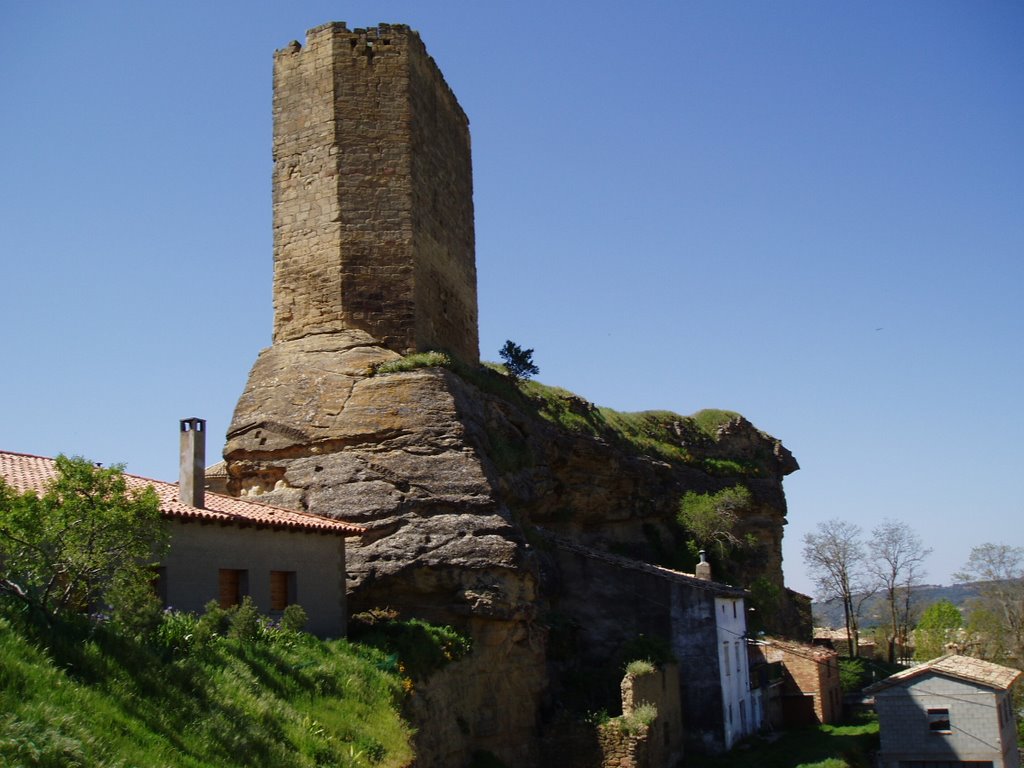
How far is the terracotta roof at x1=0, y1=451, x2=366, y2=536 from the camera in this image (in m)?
15.0

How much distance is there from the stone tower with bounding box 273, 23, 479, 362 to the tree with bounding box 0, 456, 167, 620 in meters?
10.7

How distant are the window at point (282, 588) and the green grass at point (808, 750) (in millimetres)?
11080

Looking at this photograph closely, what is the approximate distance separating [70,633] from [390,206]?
45.3 feet

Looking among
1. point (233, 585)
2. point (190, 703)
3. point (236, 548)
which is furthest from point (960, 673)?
point (190, 703)

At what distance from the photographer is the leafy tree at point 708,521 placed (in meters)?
33.2

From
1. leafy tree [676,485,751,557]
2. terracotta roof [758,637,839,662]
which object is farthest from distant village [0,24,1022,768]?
leafy tree [676,485,751,557]

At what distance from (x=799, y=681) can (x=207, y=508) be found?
861 inches

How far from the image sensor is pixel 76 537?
454 inches

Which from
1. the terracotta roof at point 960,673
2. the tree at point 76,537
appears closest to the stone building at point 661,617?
the terracotta roof at point 960,673

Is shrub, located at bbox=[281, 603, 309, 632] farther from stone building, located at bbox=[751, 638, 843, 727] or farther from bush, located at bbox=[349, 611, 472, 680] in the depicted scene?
stone building, located at bbox=[751, 638, 843, 727]

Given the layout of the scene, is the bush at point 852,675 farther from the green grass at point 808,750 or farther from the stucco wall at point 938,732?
the stucco wall at point 938,732

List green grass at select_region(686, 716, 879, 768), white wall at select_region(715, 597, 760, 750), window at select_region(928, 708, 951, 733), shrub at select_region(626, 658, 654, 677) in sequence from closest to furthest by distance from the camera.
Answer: shrub at select_region(626, 658, 654, 677) < green grass at select_region(686, 716, 879, 768) < white wall at select_region(715, 597, 760, 750) < window at select_region(928, 708, 951, 733)

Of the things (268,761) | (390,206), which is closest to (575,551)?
(390,206)

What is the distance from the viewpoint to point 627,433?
36438 mm
